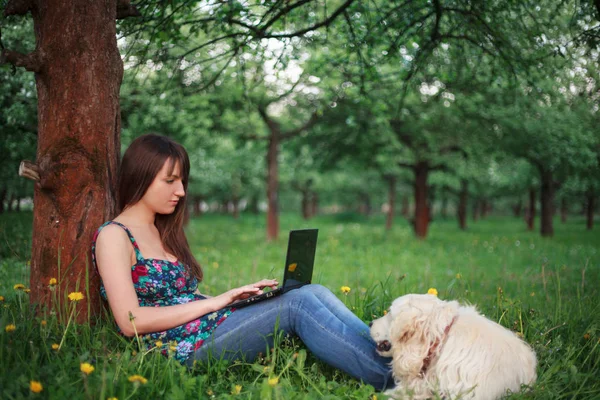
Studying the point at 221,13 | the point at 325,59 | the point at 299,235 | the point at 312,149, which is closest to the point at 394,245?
the point at 312,149

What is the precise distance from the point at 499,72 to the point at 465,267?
535 cm

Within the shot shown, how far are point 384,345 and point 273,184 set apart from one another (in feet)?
40.5

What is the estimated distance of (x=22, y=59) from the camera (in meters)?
2.97

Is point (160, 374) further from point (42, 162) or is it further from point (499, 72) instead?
point (499, 72)

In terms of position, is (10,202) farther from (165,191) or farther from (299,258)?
(299,258)

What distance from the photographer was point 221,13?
448 centimetres

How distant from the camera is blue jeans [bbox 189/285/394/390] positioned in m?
2.64

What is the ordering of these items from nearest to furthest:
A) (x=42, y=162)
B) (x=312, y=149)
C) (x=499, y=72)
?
(x=42, y=162) < (x=499, y=72) < (x=312, y=149)

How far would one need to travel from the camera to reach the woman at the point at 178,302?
8.69 feet

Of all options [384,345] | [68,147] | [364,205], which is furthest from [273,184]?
[364,205]

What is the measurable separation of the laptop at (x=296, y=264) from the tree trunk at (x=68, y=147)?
1.13 m

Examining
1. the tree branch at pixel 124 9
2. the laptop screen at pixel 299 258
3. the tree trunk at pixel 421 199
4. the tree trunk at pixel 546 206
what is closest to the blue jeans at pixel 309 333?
the laptop screen at pixel 299 258

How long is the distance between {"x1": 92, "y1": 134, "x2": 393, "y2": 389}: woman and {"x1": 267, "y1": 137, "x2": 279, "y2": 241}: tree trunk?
11540 mm

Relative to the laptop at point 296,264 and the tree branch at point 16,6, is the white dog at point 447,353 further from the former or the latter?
the tree branch at point 16,6
